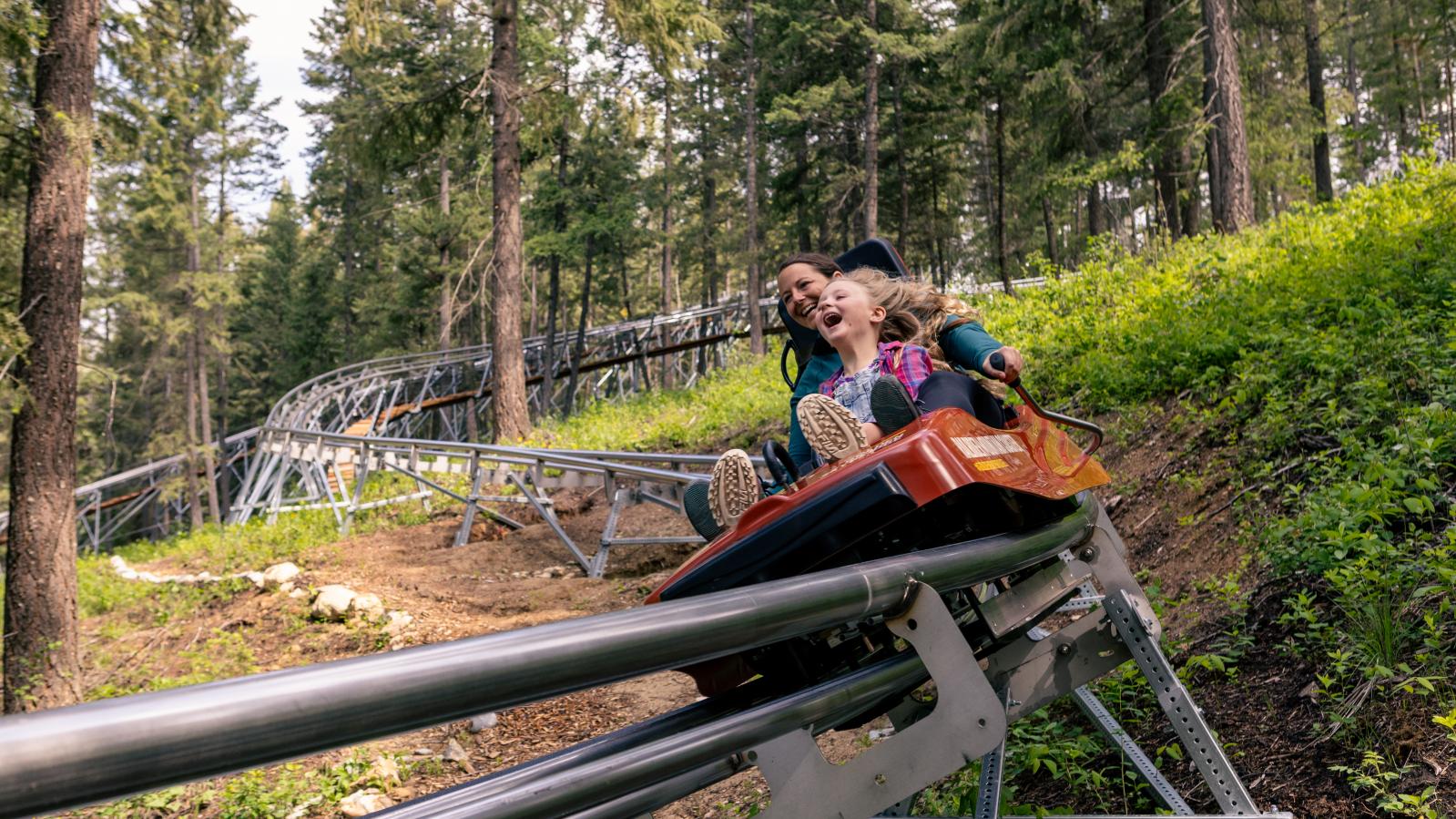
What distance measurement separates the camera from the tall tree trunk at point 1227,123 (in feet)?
35.6

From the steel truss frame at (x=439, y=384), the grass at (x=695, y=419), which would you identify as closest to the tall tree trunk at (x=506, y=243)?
the grass at (x=695, y=419)

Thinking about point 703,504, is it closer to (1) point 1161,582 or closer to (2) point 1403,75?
(1) point 1161,582

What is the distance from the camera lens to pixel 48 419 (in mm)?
7035

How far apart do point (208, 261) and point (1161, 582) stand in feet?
98.5

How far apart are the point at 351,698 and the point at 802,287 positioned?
9.32 feet

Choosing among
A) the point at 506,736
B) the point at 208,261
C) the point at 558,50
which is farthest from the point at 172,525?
the point at 506,736

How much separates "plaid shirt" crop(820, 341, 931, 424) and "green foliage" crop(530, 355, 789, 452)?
822 cm

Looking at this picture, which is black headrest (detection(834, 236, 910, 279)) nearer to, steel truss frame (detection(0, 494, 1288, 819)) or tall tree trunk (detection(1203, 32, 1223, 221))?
steel truss frame (detection(0, 494, 1288, 819))

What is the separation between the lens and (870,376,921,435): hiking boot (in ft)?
7.77

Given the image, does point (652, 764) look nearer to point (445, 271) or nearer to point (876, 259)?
point (876, 259)

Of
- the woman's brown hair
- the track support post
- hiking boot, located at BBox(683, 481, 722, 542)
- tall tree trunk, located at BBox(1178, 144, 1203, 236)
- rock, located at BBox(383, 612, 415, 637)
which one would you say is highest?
tall tree trunk, located at BBox(1178, 144, 1203, 236)

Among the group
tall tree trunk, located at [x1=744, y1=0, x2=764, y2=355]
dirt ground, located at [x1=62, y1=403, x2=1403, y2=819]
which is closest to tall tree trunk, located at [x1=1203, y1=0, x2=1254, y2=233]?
dirt ground, located at [x1=62, y1=403, x2=1403, y2=819]

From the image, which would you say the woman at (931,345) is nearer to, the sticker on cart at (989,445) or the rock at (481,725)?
the sticker on cart at (989,445)

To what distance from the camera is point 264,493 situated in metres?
19.6
